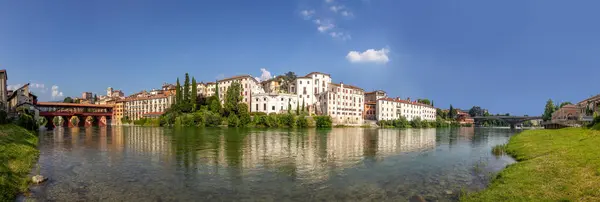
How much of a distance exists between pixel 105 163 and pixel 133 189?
10432 millimetres

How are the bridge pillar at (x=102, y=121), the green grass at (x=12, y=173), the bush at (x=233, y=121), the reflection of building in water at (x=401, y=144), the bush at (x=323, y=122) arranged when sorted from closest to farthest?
the green grass at (x=12, y=173)
the reflection of building in water at (x=401, y=144)
the bush at (x=233, y=121)
the bush at (x=323, y=122)
the bridge pillar at (x=102, y=121)

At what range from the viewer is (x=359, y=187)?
17000mm

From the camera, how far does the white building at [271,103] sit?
111938 millimetres

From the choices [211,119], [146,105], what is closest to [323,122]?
[211,119]

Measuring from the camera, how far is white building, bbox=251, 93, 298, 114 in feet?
367

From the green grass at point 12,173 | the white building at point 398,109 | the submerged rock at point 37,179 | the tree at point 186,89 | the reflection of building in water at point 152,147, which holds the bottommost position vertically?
the reflection of building in water at point 152,147

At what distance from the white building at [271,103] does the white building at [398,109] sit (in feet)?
118

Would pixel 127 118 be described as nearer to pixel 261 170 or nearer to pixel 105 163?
pixel 105 163

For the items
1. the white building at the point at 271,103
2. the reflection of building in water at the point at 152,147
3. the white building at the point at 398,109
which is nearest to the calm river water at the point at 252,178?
the reflection of building in water at the point at 152,147

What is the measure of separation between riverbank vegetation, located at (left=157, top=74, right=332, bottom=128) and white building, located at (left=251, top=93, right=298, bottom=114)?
5.64 meters

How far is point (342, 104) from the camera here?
368ft

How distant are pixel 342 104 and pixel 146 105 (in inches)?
3457

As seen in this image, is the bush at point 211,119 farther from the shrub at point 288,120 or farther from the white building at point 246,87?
the white building at point 246,87

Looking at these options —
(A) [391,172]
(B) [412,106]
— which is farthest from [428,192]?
(B) [412,106]
